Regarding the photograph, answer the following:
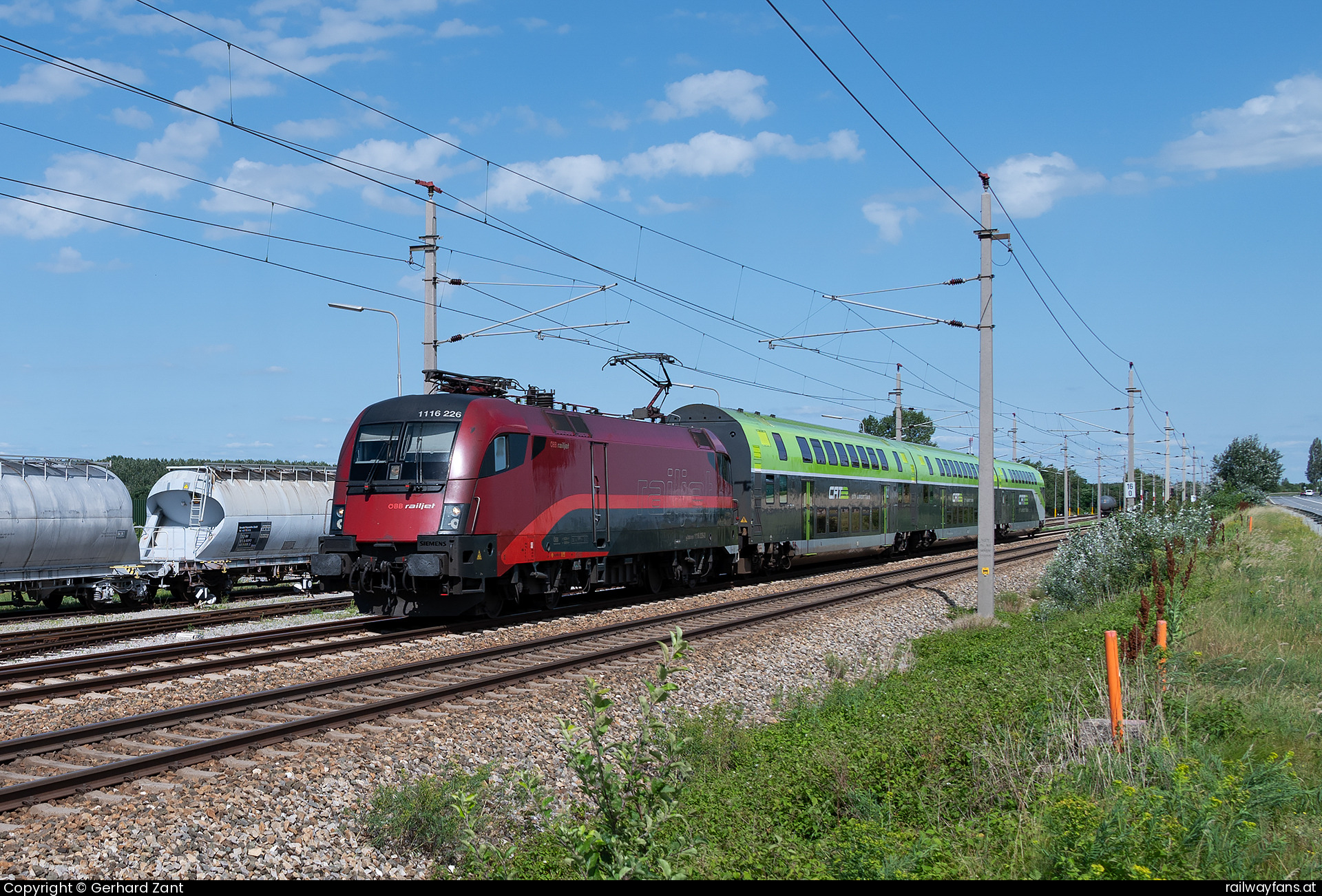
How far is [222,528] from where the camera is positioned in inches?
916

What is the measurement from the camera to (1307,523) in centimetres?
4216

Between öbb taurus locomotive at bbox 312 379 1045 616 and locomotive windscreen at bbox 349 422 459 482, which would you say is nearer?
öbb taurus locomotive at bbox 312 379 1045 616

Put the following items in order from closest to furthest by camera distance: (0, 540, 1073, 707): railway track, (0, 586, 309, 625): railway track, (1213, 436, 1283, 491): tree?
(0, 540, 1073, 707): railway track, (0, 586, 309, 625): railway track, (1213, 436, 1283, 491): tree

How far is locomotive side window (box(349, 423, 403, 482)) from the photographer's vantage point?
14.9m

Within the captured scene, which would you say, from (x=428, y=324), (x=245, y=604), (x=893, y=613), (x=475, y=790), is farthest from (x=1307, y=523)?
(x=475, y=790)

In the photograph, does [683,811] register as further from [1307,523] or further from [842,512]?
[1307,523]

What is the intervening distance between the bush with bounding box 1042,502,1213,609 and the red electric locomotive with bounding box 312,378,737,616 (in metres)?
8.91

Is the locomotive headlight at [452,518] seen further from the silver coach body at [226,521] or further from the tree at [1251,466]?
the tree at [1251,466]

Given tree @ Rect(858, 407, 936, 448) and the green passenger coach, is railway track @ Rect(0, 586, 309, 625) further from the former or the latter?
tree @ Rect(858, 407, 936, 448)

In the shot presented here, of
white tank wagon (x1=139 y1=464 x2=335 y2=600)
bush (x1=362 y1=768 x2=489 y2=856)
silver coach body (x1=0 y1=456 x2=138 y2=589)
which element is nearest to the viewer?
bush (x1=362 y1=768 x2=489 y2=856)

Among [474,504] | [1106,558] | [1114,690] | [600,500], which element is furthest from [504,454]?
[1106,558]

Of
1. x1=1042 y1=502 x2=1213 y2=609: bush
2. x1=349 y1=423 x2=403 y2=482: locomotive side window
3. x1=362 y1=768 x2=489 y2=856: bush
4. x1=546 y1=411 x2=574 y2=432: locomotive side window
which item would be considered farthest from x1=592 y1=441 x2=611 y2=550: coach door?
x1=362 y1=768 x2=489 y2=856: bush

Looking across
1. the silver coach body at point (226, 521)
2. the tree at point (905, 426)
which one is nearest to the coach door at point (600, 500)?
the silver coach body at point (226, 521)

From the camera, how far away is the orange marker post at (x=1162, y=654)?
9.26 meters
